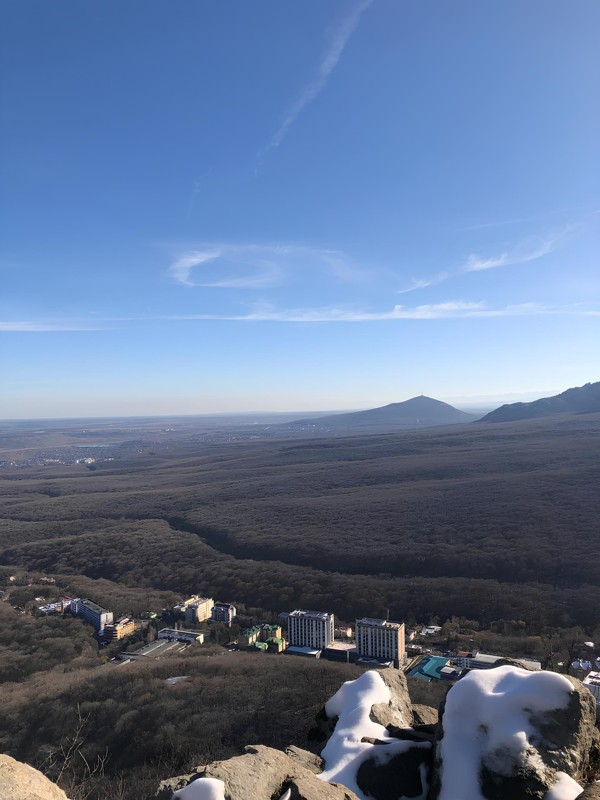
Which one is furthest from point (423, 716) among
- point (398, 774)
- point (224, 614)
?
point (224, 614)

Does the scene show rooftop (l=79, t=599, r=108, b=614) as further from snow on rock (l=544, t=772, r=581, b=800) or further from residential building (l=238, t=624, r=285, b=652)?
snow on rock (l=544, t=772, r=581, b=800)

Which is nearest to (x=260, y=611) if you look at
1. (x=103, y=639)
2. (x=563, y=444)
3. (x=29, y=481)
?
(x=103, y=639)

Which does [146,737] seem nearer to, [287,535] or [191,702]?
[191,702]

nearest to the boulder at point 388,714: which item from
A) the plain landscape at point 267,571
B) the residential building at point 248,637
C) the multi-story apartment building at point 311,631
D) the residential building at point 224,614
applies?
the plain landscape at point 267,571

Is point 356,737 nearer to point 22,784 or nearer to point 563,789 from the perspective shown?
point 563,789

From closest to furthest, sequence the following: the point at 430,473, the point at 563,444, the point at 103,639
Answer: the point at 103,639
the point at 430,473
the point at 563,444

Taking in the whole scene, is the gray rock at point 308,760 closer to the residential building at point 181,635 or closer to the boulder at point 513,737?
the boulder at point 513,737
